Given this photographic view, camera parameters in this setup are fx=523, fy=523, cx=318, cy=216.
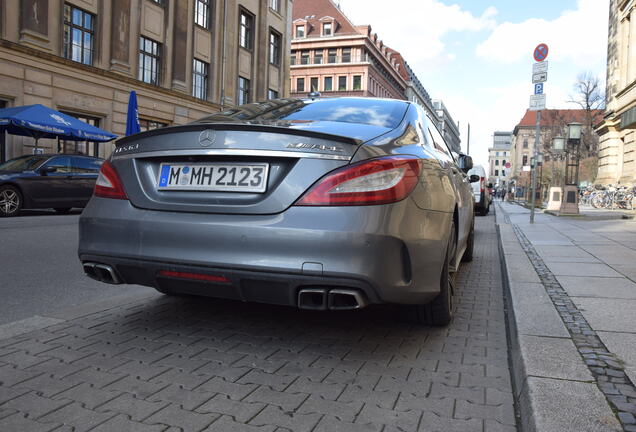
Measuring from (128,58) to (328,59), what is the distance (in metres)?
51.9

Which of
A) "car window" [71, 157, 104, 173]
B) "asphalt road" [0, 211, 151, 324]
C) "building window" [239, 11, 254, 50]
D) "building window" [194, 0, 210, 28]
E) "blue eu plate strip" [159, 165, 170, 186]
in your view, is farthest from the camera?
"building window" [239, 11, 254, 50]

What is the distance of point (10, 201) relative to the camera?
11.9 metres

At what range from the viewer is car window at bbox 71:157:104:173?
13.6 m

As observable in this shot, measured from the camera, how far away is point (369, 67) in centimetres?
7000

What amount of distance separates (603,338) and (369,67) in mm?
70230

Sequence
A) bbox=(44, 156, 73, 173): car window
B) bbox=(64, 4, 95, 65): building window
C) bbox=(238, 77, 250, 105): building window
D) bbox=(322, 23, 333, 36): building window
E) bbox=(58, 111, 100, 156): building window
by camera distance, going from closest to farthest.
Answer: bbox=(44, 156, 73, 173): car window < bbox=(64, 4, 95, 65): building window < bbox=(58, 111, 100, 156): building window < bbox=(238, 77, 250, 105): building window < bbox=(322, 23, 333, 36): building window

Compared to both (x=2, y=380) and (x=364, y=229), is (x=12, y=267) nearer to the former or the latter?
(x=2, y=380)

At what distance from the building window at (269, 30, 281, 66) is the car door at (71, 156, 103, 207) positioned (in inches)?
915

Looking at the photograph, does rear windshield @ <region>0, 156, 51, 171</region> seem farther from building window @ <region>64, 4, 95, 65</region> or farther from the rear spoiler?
the rear spoiler

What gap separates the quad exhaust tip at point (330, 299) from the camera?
2531 mm

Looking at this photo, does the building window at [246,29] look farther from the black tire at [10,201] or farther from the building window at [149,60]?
the black tire at [10,201]

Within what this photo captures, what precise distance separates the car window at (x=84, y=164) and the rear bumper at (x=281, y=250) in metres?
11.8

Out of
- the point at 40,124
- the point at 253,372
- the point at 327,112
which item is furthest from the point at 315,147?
the point at 40,124


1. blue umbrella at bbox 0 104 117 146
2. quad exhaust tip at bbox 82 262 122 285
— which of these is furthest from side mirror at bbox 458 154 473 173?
blue umbrella at bbox 0 104 117 146
